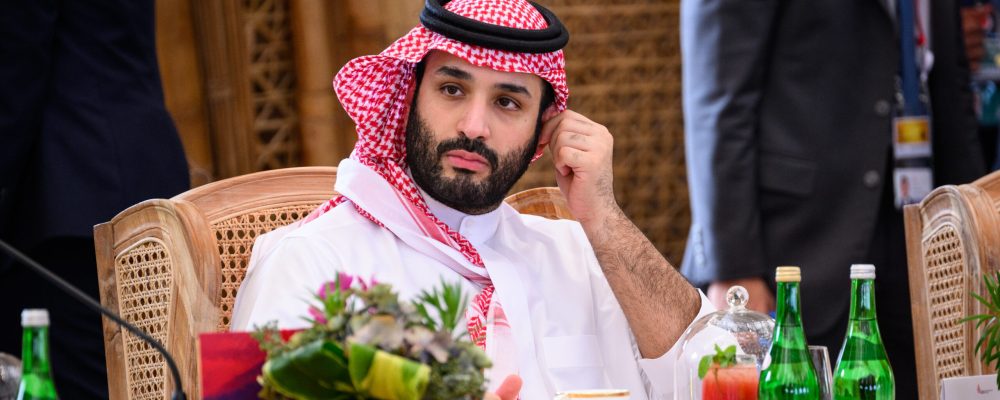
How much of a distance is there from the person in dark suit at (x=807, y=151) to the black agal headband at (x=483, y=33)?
111cm

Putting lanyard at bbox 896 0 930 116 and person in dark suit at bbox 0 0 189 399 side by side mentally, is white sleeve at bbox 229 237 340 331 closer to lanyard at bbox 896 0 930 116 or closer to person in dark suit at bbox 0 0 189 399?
person in dark suit at bbox 0 0 189 399

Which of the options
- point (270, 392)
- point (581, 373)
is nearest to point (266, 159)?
point (581, 373)

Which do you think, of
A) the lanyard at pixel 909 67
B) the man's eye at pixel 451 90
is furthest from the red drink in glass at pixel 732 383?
the lanyard at pixel 909 67

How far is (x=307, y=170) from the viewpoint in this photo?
2.60 metres

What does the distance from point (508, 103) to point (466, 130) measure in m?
0.14

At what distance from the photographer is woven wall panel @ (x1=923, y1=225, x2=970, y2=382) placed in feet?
8.37

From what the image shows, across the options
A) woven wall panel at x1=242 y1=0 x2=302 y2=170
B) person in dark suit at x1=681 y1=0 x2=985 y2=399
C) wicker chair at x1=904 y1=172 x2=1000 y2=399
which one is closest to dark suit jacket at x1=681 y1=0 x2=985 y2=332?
person in dark suit at x1=681 y1=0 x2=985 y2=399

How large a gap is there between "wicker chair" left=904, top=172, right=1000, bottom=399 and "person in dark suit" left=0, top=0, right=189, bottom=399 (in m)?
1.60

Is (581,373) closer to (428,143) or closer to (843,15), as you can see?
(428,143)

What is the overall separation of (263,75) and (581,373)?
1.96 m

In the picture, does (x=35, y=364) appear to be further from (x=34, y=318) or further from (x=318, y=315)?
(x=318, y=315)

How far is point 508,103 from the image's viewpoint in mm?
2607

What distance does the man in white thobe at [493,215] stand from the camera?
2477 millimetres

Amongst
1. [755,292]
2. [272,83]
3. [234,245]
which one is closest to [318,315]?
[234,245]
